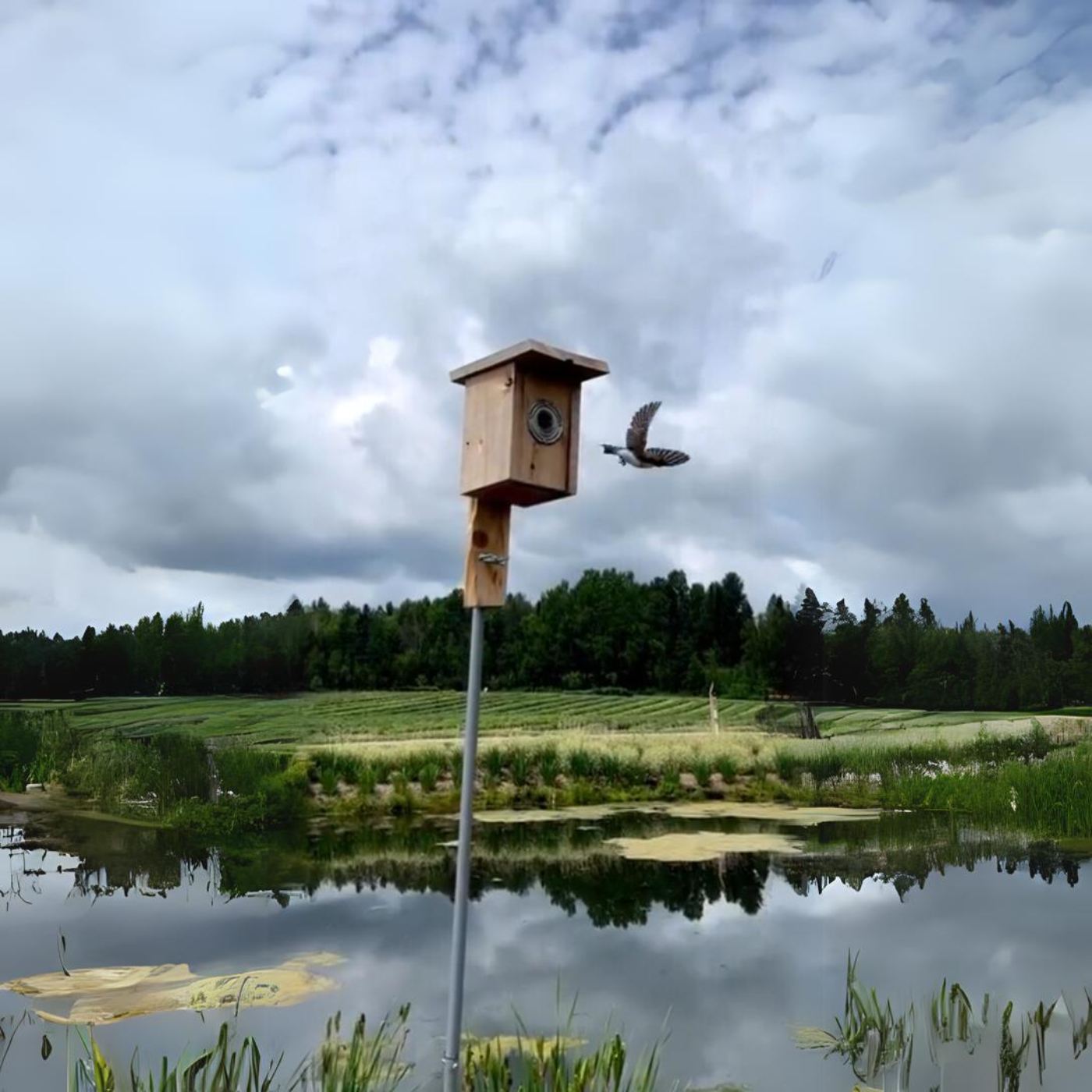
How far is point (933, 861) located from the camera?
25.5ft

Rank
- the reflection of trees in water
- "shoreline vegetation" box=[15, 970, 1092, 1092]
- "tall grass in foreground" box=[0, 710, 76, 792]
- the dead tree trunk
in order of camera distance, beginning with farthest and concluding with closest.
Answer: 1. the dead tree trunk
2. "tall grass in foreground" box=[0, 710, 76, 792]
3. the reflection of trees in water
4. "shoreline vegetation" box=[15, 970, 1092, 1092]

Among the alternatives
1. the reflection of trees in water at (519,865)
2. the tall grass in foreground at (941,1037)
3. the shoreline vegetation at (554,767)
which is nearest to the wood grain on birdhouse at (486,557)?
the tall grass in foreground at (941,1037)

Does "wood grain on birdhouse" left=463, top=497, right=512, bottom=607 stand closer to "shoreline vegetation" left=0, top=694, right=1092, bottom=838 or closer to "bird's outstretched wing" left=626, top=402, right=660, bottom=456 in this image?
"bird's outstretched wing" left=626, top=402, right=660, bottom=456

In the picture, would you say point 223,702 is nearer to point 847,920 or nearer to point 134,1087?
point 847,920

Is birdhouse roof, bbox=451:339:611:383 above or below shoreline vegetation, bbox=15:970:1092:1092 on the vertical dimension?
above

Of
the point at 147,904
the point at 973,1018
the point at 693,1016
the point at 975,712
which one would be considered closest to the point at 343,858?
the point at 147,904

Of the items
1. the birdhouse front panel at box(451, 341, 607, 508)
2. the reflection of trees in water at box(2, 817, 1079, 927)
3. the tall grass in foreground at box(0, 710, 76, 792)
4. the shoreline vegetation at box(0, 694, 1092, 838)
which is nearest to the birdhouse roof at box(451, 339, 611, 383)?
the birdhouse front panel at box(451, 341, 607, 508)

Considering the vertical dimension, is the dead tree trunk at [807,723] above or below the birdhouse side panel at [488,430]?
below

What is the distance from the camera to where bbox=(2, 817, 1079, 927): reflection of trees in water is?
6559mm

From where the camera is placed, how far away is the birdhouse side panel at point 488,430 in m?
2.86

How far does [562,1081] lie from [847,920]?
13.0 feet

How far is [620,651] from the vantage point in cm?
1172

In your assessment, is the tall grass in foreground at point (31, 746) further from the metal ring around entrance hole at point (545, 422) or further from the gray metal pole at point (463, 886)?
the metal ring around entrance hole at point (545, 422)

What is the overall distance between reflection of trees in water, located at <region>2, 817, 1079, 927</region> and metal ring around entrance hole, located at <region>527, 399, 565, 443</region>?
398cm
